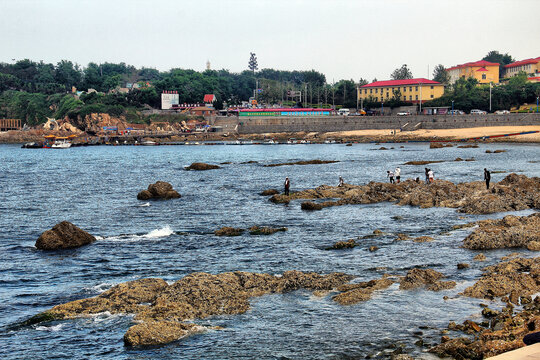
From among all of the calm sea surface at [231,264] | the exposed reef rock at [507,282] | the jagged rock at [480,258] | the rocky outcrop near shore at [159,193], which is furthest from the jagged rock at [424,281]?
Result: the rocky outcrop near shore at [159,193]

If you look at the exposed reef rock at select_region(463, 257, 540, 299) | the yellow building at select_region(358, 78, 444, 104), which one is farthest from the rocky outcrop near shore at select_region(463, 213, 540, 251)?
the yellow building at select_region(358, 78, 444, 104)

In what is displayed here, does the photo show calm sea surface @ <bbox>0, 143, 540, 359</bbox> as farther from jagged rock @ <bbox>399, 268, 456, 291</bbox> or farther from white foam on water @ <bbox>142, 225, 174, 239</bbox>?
jagged rock @ <bbox>399, 268, 456, 291</bbox>

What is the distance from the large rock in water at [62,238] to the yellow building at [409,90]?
143885mm

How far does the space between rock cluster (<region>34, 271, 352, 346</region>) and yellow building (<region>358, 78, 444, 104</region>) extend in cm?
14849

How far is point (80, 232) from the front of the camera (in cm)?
3120

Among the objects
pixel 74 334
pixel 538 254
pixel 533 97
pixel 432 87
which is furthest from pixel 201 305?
pixel 432 87

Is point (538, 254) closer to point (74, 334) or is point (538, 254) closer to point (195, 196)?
point (74, 334)

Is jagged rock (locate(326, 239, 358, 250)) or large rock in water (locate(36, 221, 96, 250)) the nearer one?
jagged rock (locate(326, 239, 358, 250))

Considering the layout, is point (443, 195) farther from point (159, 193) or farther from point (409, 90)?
point (409, 90)

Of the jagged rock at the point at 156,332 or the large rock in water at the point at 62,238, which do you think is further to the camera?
the large rock in water at the point at 62,238

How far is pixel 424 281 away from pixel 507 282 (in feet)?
9.78

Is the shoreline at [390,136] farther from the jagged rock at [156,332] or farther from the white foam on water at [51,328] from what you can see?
the white foam on water at [51,328]

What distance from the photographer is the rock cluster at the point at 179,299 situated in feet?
57.8

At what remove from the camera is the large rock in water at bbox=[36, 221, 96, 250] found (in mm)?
30078
